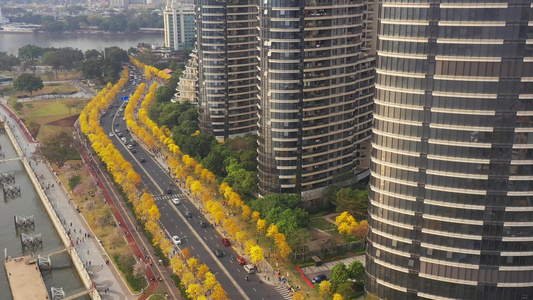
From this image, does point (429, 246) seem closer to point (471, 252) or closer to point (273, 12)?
point (471, 252)

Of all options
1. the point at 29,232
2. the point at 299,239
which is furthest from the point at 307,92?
the point at 29,232

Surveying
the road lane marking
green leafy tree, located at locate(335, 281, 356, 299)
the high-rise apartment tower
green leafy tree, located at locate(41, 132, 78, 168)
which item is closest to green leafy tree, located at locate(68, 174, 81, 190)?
green leafy tree, located at locate(41, 132, 78, 168)

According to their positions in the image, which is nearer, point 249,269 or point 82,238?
point 249,269

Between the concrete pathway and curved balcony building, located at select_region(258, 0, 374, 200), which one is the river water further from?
curved balcony building, located at select_region(258, 0, 374, 200)

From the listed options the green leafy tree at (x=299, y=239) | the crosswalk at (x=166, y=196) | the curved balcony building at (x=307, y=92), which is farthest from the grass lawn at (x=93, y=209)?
the curved balcony building at (x=307, y=92)

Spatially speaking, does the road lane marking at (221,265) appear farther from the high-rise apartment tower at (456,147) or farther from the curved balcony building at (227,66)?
the curved balcony building at (227,66)

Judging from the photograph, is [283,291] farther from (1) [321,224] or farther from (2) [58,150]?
(2) [58,150]

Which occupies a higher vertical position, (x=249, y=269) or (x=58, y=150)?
(x=58, y=150)

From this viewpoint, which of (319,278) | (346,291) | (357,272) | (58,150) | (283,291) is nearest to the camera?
(346,291)

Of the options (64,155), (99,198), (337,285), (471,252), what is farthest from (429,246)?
(64,155)
